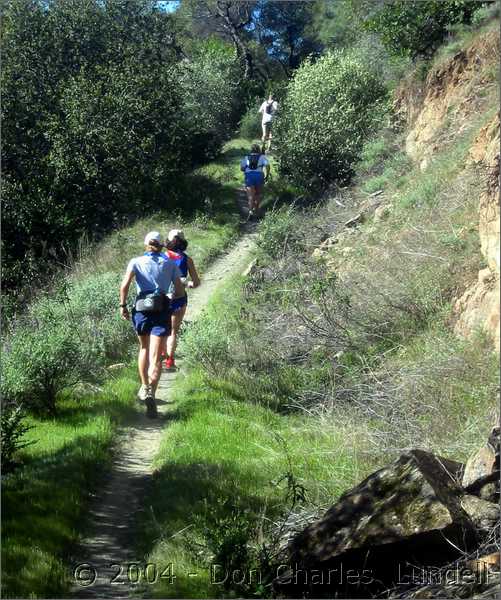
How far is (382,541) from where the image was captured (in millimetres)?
5496

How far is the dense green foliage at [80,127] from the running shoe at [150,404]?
38.9 ft

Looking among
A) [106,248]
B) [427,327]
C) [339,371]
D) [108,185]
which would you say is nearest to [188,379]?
[339,371]

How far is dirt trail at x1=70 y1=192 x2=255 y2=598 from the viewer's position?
561 cm

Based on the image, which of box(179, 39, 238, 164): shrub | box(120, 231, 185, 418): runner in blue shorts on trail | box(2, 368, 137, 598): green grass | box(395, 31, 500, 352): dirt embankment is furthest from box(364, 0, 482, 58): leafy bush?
box(2, 368, 137, 598): green grass

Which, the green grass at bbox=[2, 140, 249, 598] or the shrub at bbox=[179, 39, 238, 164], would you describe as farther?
the shrub at bbox=[179, 39, 238, 164]

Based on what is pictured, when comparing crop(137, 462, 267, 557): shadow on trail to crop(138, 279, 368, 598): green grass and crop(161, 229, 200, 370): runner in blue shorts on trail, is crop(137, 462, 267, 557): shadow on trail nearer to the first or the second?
crop(138, 279, 368, 598): green grass

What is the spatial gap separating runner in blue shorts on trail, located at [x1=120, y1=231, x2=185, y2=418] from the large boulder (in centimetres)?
365

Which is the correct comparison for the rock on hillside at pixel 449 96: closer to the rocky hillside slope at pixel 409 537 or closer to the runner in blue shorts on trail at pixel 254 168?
the runner in blue shorts on trail at pixel 254 168

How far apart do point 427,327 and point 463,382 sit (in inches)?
79.1

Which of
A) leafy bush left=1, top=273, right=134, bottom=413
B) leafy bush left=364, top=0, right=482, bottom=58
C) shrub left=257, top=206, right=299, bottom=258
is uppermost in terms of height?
leafy bush left=364, top=0, right=482, bottom=58

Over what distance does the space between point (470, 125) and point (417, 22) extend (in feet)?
17.1

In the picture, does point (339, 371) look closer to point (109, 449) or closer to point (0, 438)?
point (109, 449)

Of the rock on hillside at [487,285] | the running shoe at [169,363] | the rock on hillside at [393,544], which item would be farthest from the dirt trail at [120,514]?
the rock on hillside at [487,285]

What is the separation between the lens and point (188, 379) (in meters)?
10.2
